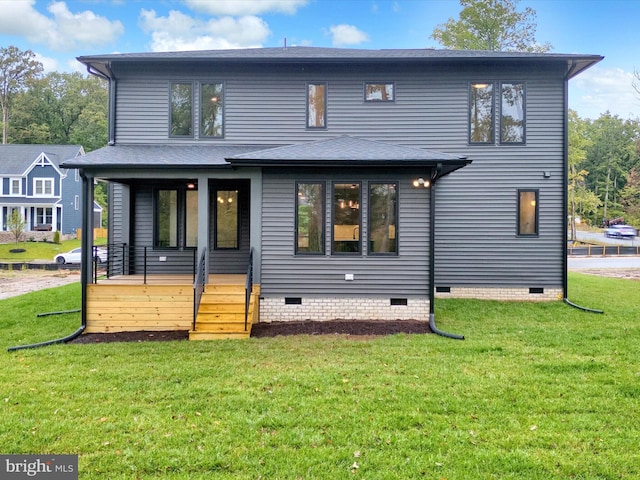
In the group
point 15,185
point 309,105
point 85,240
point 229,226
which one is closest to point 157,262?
point 229,226

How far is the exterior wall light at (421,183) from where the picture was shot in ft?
25.8

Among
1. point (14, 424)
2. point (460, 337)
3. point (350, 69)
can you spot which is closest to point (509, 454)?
point (460, 337)

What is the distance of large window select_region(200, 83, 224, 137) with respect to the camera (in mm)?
9797

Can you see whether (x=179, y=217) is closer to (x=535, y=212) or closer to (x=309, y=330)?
(x=309, y=330)

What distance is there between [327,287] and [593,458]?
17.9 feet

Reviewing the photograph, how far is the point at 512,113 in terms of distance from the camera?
391 inches

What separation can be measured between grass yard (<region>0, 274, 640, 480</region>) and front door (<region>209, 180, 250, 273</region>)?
11.1ft

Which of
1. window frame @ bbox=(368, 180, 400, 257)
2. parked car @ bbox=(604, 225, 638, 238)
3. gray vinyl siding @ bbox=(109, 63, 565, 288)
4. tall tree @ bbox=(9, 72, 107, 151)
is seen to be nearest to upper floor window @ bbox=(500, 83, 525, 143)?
gray vinyl siding @ bbox=(109, 63, 565, 288)

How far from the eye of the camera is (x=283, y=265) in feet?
26.7

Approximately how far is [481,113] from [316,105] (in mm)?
4221

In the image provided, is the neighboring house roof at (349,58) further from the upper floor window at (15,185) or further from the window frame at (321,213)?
the upper floor window at (15,185)

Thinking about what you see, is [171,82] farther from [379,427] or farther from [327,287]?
[379,427]

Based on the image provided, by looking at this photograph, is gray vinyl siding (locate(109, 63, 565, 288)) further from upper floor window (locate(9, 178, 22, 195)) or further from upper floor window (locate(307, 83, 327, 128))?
upper floor window (locate(9, 178, 22, 195))

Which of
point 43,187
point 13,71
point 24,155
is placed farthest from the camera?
point 13,71
